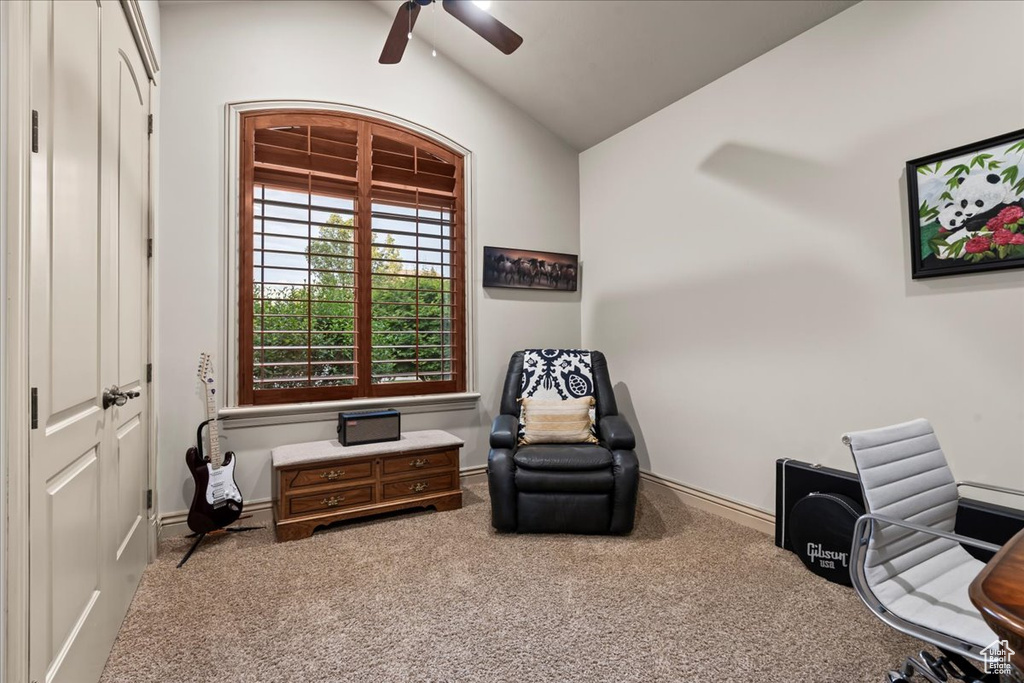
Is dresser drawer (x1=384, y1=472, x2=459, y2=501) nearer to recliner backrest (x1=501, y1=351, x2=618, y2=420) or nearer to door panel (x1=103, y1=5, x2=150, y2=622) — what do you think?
recliner backrest (x1=501, y1=351, x2=618, y2=420)

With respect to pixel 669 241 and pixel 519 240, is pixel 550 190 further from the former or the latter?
pixel 669 241

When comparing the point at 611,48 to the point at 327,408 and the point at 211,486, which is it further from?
the point at 211,486

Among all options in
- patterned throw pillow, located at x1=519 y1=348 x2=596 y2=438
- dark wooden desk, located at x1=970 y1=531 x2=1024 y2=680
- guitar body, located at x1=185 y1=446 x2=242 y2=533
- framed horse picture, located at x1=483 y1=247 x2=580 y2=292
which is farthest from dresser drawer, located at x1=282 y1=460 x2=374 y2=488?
dark wooden desk, located at x1=970 y1=531 x2=1024 y2=680

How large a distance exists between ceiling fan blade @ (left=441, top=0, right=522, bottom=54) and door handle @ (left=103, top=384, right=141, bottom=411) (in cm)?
202

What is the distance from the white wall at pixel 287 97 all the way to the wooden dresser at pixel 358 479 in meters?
0.38

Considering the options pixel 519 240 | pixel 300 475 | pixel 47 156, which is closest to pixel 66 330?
pixel 47 156

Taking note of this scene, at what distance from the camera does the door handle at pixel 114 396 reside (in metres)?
1.67

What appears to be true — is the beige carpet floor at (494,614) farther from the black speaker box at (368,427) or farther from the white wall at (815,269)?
the white wall at (815,269)

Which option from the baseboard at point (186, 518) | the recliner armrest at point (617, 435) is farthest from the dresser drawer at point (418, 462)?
the recliner armrest at point (617, 435)

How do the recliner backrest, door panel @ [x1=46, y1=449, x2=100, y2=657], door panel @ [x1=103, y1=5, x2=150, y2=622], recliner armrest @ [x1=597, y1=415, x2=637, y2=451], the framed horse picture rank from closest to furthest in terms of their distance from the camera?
door panel @ [x1=46, y1=449, x2=100, y2=657], door panel @ [x1=103, y1=5, x2=150, y2=622], recliner armrest @ [x1=597, y1=415, x2=637, y2=451], the recliner backrest, the framed horse picture

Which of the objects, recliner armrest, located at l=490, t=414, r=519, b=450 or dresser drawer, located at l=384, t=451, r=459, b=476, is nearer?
recliner armrest, located at l=490, t=414, r=519, b=450

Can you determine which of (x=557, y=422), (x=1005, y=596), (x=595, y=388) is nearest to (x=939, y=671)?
(x=1005, y=596)

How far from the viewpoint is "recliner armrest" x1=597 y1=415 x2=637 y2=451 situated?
281cm

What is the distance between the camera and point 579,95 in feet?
11.5
